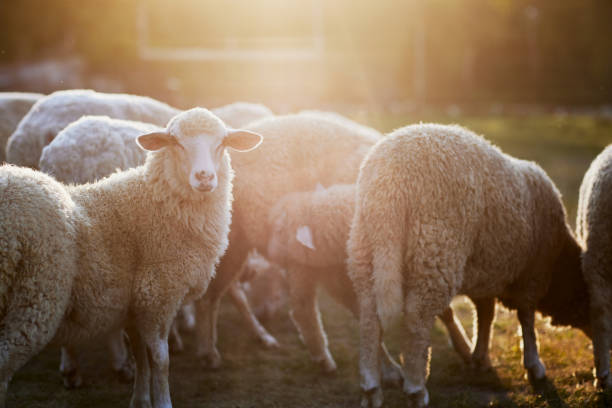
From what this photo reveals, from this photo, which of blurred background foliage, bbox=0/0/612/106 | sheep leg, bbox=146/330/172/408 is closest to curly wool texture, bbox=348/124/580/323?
sheep leg, bbox=146/330/172/408

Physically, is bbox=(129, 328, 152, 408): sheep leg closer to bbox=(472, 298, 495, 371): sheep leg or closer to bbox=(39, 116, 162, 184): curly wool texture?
bbox=(39, 116, 162, 184): curly wool texture

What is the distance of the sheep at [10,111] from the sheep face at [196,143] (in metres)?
3.01

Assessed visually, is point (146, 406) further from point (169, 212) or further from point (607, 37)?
point (607, 37)

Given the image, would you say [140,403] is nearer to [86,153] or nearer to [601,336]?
[86,153]

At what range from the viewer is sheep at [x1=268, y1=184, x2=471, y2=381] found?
4.74 meters

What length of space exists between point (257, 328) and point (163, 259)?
2144mm

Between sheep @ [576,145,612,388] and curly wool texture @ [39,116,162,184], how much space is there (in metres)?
3.32

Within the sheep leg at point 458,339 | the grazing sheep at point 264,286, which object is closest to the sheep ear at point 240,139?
the sheep leg at point 458,339

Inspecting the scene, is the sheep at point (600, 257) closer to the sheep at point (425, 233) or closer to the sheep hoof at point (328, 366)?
the sheep at point (425, 233)

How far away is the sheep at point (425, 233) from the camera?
154 inches

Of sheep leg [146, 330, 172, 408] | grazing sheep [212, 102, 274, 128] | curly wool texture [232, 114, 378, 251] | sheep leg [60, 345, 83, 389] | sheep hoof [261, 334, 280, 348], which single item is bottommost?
sheep hoof [261, 334, 280, 348]

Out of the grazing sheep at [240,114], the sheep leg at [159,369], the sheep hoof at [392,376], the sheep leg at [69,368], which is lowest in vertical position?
the sheep hoof at [392,376]

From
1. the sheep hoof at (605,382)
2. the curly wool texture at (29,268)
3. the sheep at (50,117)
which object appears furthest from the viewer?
the sheep at (50,117)

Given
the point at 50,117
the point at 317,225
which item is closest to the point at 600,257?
the point at 317,225
